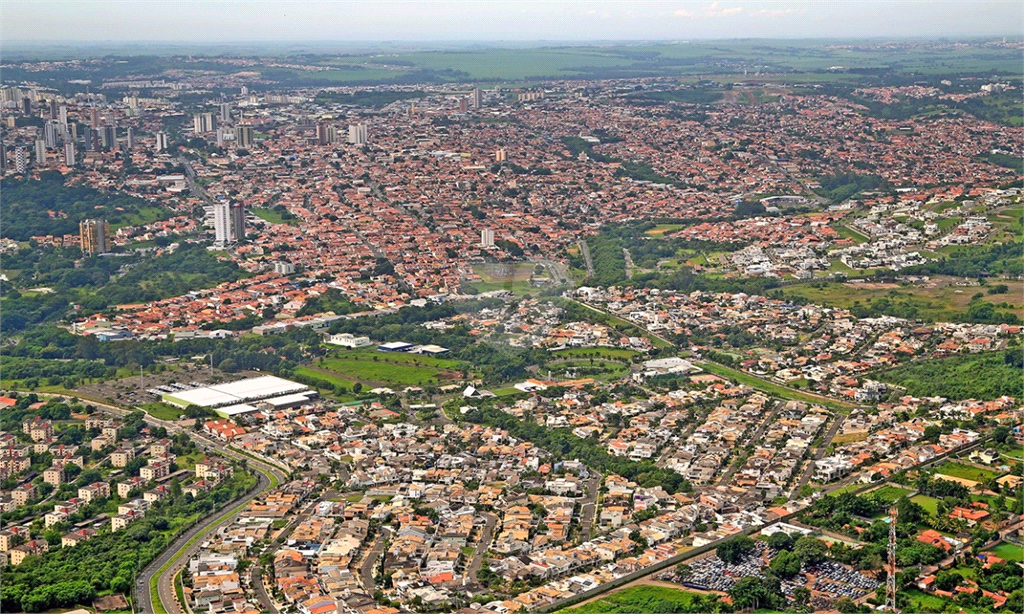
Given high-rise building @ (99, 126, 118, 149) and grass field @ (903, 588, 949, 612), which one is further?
high-rise building @ (99, 126, 118, 149)

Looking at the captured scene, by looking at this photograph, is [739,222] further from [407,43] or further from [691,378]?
[407,43]

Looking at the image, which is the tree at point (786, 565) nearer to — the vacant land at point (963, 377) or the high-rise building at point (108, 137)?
the vacant land at point (963, 377)

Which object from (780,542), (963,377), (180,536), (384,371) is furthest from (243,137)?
(780,542)

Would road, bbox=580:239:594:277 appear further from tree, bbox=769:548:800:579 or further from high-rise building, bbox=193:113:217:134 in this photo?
high-rise building, bbox=193:113:217:134

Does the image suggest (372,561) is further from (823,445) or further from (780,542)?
(823,445)

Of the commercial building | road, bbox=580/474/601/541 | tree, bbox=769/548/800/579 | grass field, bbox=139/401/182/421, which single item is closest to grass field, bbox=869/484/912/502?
tree, bbox=769/548/800/579

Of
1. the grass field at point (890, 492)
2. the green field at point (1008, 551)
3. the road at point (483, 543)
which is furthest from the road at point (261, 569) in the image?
the green field at point (1008, 551)
